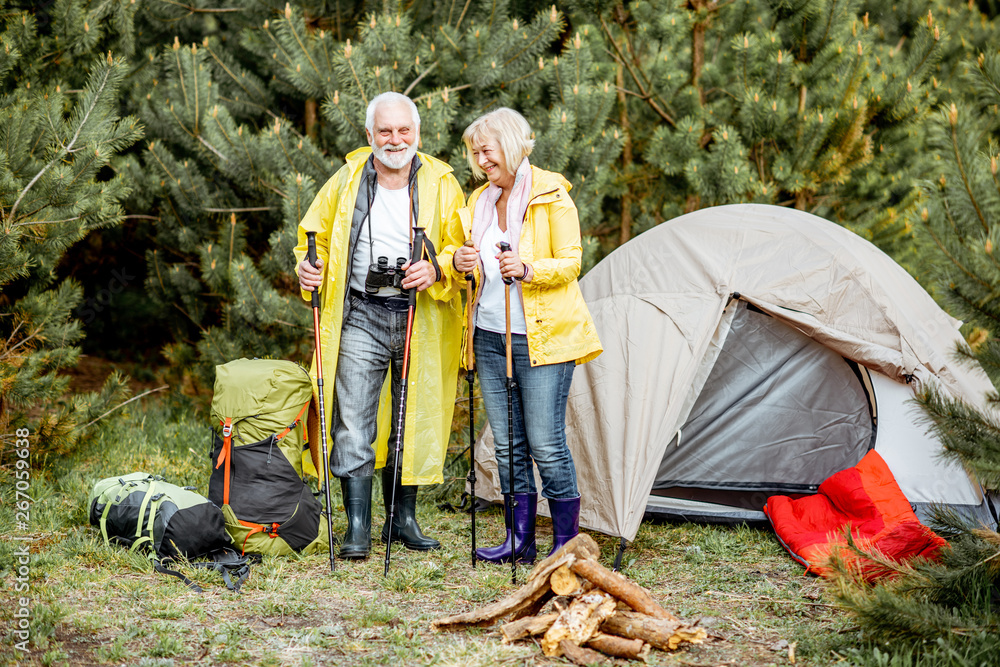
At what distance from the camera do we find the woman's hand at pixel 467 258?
3.56 meters

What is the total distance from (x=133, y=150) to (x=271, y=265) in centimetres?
169

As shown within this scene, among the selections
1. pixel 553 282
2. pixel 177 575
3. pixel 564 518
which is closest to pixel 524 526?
pixel 564 518

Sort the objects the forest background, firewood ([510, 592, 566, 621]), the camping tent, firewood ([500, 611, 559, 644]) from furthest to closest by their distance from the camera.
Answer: the forest background < the camping tent < firewood ([510, 592, 566, 621]) < firewood ([500, 611, 559, 644])

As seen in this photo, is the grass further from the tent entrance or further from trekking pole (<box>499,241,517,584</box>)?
the tent entrance

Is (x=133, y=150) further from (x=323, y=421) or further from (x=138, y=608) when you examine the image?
(x=138, y=608)

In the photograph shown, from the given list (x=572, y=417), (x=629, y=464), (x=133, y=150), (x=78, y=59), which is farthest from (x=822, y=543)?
(x=133, y=150)

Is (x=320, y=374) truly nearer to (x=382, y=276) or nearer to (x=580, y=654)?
(x=382, y=276)

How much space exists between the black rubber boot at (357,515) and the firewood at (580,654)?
1.26 m

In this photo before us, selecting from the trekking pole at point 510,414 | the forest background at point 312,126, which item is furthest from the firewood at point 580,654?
the forest background at point 312,126

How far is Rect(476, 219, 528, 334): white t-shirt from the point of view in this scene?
358 centimetres

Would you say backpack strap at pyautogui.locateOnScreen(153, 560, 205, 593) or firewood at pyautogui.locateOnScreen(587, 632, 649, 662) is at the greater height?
firewood at pyautogui.locateOnScreen(587, 632, 649, 662)

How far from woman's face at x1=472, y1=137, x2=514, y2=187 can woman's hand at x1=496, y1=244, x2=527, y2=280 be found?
1.28 ft

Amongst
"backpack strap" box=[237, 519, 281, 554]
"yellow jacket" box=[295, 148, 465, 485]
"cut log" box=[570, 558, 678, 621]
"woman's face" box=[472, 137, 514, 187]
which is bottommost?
"backpack strap" box=[237, 519, 281, 554]

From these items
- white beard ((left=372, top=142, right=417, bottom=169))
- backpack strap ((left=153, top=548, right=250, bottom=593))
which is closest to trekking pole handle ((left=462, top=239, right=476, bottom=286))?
white beard ((left=372, top=142, right=417, bottom=169))
